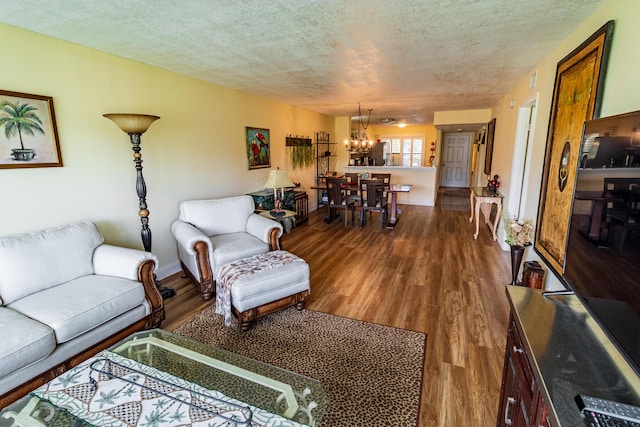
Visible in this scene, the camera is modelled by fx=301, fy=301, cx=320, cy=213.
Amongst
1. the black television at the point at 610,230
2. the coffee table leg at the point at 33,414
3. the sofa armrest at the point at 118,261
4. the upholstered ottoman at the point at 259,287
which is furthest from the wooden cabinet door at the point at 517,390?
the sofa armrest at the point at 118,261

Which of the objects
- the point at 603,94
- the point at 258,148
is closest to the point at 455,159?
the point at 258,148

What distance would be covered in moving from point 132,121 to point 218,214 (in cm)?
131

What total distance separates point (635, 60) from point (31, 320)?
359 cm

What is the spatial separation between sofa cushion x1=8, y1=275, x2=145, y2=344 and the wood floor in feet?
1.79

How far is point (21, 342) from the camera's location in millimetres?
1621

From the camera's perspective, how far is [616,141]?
1.13 metres

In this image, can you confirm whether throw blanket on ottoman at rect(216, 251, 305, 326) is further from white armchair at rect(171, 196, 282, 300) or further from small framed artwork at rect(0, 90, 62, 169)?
small framed artwork at rect(0, 90, 62, 169)

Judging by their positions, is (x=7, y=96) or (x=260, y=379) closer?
(x=260, y=379)

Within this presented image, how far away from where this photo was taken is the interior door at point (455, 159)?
11023 mm

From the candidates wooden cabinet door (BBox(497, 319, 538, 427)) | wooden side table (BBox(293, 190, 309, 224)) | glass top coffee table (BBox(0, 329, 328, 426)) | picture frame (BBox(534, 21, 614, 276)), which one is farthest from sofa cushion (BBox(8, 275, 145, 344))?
wooden side table (BBox(293, 190, 309, 224))

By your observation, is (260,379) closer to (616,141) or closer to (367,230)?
(616,141)

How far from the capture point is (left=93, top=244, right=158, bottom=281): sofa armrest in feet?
7.67

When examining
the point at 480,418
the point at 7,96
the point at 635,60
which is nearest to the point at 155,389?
the point at 480,418

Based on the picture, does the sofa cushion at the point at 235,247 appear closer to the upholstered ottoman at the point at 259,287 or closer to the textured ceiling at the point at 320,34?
the upholstered ottoman at the point at 259,287
